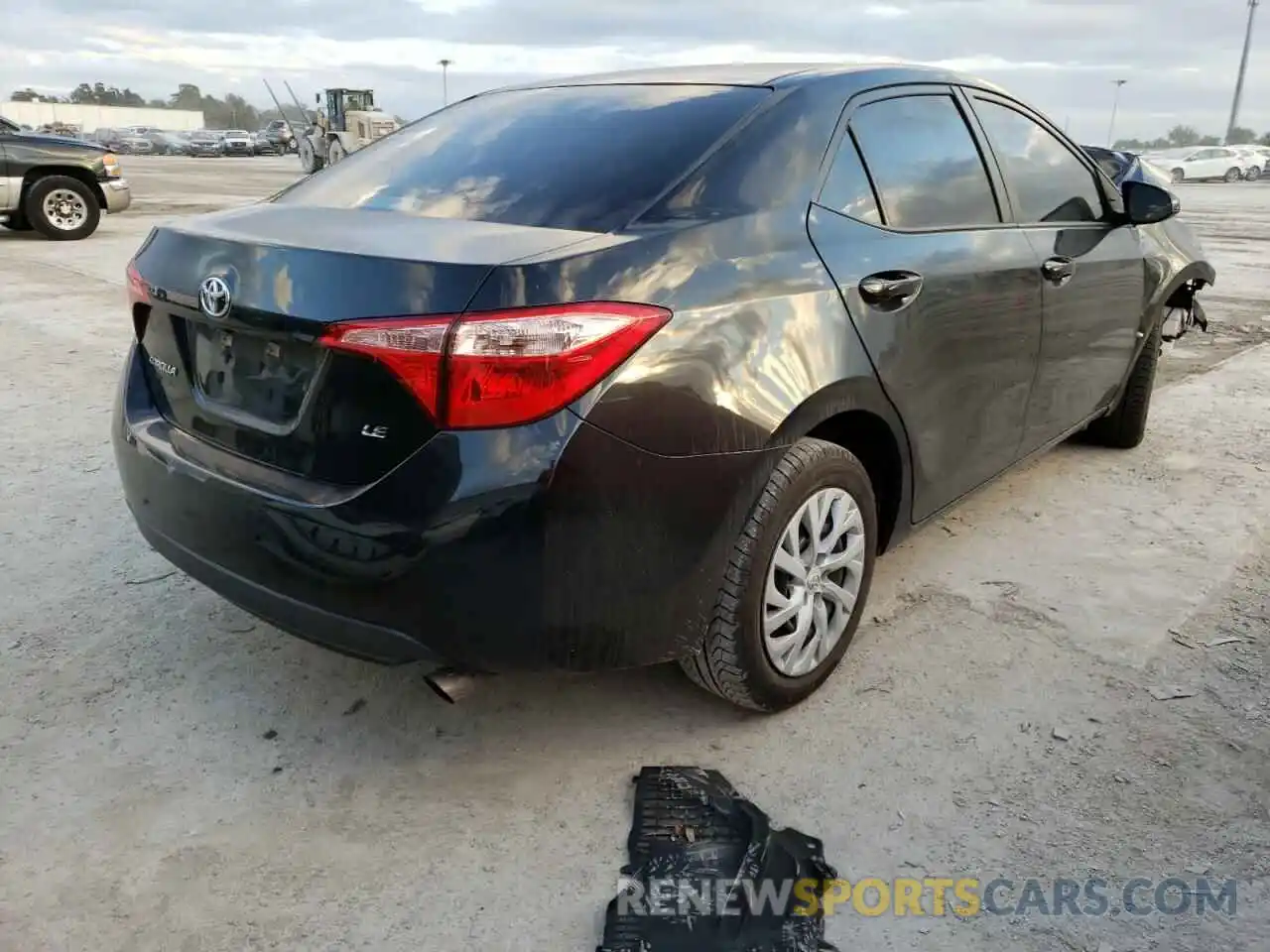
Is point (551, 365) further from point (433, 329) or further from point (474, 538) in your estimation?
point (474, 538)

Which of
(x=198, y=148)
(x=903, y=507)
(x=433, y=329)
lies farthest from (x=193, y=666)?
(x=198, y=148)

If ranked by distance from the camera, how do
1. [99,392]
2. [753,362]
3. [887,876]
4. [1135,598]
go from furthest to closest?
[99,392] → [1135,598] → [753,362] → [887,876]

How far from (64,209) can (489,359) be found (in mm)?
12687

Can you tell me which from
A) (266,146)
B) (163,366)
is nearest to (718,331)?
(163,366)

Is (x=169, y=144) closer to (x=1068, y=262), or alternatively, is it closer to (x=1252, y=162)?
(x=1252, y=162)

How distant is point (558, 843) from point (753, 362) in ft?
3.81

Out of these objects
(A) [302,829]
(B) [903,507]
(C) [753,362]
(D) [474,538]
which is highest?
(C) [753,362]

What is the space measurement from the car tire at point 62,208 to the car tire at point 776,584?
40.8ft

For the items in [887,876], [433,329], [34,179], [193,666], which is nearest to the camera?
[433,329]

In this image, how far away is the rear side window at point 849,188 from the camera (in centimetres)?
267

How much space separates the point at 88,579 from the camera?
3451mm

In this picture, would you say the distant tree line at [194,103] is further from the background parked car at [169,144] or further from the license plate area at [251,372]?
the license plate area at [251,372]

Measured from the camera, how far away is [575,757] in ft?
8.45

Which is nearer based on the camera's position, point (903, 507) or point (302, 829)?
point (302, 829)
